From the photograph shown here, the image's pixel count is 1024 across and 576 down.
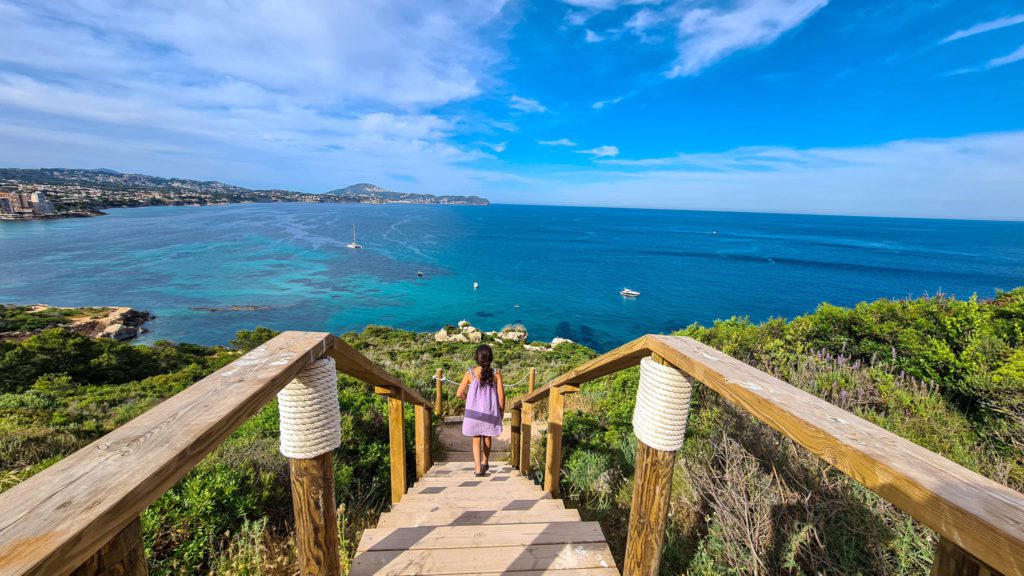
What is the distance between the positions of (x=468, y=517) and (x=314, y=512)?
149cm

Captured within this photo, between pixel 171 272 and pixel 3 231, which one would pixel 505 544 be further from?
pixel 3 231

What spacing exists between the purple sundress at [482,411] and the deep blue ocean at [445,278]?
1986 centimetres

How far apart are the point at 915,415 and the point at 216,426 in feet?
17.7

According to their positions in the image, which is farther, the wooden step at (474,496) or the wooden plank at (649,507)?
the wooden step at (474,496)

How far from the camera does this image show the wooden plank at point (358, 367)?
191 centimetres

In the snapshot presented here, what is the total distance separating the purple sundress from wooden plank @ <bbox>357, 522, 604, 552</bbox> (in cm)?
189

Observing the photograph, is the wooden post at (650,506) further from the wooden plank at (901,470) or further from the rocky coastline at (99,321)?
the rocky coastline at (99,321)

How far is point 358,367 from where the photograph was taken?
2.25 metres

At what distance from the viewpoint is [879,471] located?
94cm

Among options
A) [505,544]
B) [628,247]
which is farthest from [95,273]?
[628,247]

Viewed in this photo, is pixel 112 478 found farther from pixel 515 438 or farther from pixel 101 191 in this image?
pixel 101 191

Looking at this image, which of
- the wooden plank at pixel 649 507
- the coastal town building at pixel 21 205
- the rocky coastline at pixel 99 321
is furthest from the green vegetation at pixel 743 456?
the coastal town building at pixel 21 205

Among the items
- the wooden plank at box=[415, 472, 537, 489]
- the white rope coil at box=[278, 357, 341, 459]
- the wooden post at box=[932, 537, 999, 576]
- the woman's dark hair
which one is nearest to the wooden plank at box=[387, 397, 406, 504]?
the wooden plank at box=[415, 472, 537, 489]

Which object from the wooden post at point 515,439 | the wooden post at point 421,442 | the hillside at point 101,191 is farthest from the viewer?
the hillside at point 101,191
